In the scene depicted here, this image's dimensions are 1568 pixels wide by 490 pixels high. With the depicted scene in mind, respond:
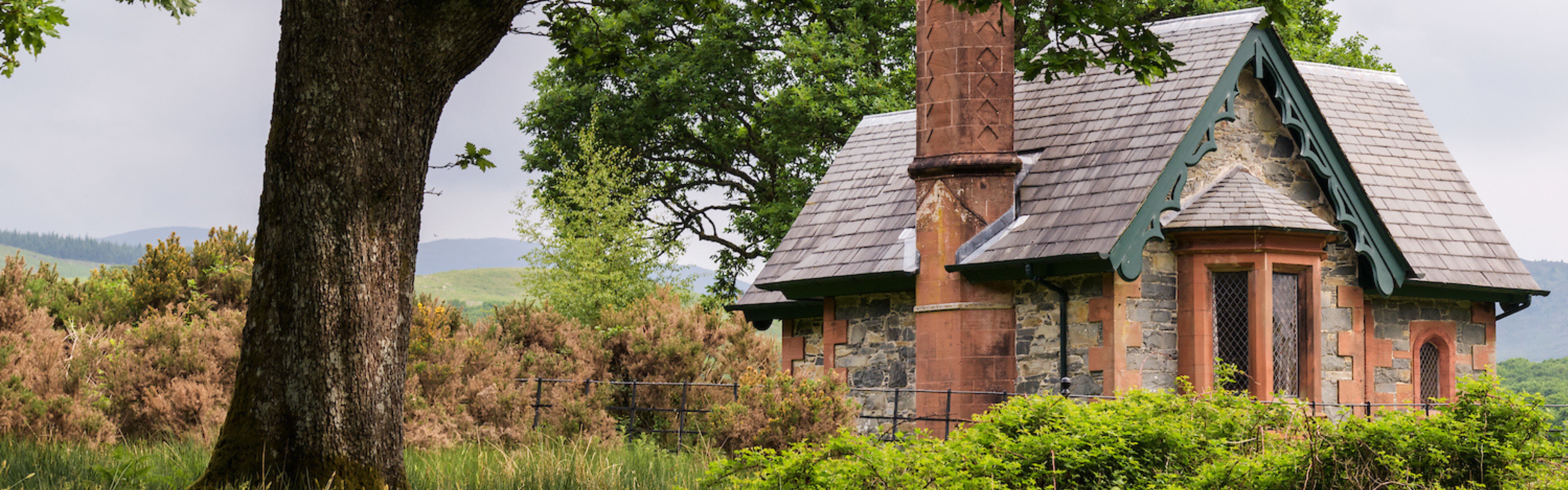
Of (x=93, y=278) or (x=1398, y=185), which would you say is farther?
(x=93, y=278)

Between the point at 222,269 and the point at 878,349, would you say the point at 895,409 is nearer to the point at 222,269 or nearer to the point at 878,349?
the point at 878,349

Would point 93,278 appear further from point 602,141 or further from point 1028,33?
point 1028,33

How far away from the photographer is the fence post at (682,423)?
1317 centimetres

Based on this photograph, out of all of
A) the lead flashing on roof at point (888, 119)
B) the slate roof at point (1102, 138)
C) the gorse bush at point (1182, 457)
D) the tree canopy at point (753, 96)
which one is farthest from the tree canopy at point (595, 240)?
the gorse bush at point (1182, 457)

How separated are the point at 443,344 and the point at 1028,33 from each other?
16.1m

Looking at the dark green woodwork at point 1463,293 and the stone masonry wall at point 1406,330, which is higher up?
the dark green woodwork at point 1463,293

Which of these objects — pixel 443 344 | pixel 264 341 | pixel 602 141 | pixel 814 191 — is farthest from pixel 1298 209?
pixel 602 141

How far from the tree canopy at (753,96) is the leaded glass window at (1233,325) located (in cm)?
1147

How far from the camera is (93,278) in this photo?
64.3ft

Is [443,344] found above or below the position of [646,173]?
below

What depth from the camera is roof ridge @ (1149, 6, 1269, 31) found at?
1540 cm

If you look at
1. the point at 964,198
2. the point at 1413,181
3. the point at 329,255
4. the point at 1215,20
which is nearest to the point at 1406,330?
the point at 1413,181

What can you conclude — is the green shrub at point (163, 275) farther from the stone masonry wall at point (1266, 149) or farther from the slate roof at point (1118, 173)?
the stone masonry wall at point (1266, 149)

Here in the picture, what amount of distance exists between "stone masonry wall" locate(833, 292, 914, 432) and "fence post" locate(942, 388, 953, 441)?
76 cm
